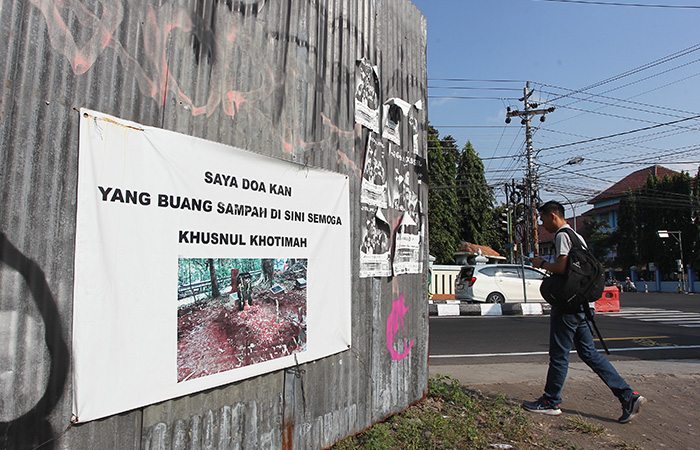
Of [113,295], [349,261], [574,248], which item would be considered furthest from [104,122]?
[574,248]

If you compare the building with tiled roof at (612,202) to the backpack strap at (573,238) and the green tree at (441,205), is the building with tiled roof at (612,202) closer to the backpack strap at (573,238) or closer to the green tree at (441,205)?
the green tree at (441,205)

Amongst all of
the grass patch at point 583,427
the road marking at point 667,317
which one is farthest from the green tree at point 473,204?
the grass patch at point 583,427

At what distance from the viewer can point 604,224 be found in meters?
Answer: 53.7

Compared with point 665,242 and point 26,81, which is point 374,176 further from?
point 665,242

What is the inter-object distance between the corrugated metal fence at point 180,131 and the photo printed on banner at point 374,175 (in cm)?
10

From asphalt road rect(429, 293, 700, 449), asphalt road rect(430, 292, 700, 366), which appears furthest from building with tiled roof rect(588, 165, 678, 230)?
asphalt road rect(429, 293, 700, 449)

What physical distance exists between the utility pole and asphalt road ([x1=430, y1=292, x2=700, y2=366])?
12090 mm

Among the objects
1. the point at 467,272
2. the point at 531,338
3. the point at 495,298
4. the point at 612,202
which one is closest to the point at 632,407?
the point at 531,338

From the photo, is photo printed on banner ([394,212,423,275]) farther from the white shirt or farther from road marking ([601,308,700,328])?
road marking ([601,308,700,328])

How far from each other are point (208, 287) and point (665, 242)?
46949 mm

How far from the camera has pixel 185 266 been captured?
218cm

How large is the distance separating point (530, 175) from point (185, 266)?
2590cm

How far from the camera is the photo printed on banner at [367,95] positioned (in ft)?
11.5

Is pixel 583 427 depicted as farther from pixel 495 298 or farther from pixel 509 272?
pixel 509 272
